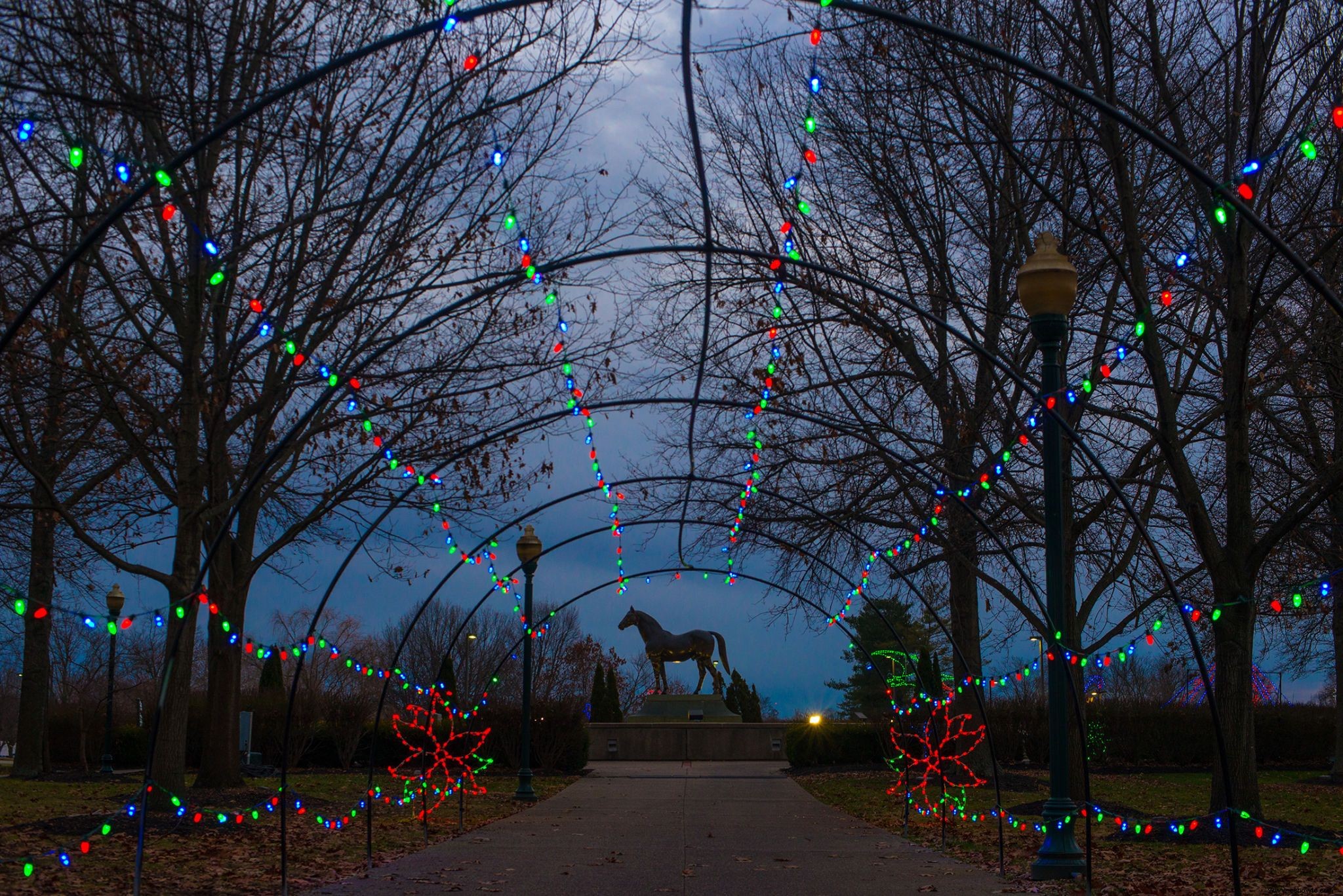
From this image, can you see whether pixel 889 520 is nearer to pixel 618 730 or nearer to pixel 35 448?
pixel 35 448

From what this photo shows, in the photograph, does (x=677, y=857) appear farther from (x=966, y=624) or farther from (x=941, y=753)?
(x=966, y=624)

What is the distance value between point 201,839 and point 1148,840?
8.54 metres

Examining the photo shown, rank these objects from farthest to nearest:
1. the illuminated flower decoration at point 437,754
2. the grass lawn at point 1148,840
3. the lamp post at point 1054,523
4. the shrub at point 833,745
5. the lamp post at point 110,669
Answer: the shrub at point 833,745 → the lamp post at point 110,669 → the illuminated flower decoration at point 437,754 → the lamp post at point 1054,523 → the grass lawn at point 1148,840

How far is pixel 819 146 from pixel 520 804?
947 cm

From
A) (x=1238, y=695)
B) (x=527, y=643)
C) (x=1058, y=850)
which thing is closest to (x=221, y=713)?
(x=527, y=643)

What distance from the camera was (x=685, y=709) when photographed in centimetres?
3030

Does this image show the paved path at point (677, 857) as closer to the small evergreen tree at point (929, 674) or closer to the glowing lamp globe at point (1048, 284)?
the glowing lamp globe at point (1048, 284)

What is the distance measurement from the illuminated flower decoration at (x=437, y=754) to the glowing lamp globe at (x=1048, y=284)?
684cm

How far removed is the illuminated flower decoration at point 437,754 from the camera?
13.8 metres

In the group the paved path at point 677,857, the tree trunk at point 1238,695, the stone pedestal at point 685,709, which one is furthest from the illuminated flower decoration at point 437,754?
the tree trunk at point 1238,695

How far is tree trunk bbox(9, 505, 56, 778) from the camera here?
18297 mm

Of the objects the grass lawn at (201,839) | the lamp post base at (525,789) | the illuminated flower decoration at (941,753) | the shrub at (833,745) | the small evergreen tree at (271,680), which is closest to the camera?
the grass lawn at (201,839)

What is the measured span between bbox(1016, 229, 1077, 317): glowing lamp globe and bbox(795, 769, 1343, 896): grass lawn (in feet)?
13.2

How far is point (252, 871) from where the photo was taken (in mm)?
9031
